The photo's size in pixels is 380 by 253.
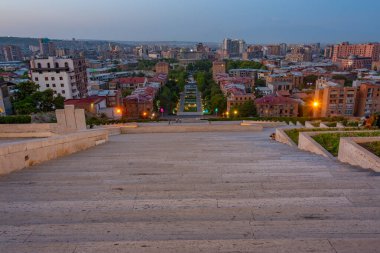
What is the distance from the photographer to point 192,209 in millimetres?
3084

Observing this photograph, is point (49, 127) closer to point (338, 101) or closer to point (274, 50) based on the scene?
point (338, 101)

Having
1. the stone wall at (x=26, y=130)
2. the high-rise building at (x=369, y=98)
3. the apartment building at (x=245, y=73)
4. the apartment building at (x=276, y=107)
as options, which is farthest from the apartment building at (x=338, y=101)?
the apartment building at (x=245, y=73)

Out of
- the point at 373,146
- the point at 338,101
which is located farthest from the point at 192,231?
the point at 338,101

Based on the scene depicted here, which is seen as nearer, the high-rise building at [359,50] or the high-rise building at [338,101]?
the high-rise building at [338,101]

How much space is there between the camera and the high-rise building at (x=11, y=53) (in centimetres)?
12781

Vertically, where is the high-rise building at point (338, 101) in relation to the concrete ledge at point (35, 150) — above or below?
below

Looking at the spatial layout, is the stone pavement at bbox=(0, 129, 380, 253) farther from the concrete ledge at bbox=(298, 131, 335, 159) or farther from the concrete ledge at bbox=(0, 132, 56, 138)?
the concrete ledge at bbox=(0, 132, 56, 138)

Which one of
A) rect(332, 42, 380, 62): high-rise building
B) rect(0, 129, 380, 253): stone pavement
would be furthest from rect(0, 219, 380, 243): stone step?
rect(332, 42, 380, 62): high-rise building

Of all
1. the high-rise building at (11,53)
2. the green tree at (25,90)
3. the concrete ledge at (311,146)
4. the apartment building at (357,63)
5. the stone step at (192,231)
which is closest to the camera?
the stone step at (192,231)

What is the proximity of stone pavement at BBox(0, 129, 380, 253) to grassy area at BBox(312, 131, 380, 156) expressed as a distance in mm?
1785

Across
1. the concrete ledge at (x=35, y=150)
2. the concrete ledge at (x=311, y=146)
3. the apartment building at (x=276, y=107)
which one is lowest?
the apartment building at (x=276, y=107)

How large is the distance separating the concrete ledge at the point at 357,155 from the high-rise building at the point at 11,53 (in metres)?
149

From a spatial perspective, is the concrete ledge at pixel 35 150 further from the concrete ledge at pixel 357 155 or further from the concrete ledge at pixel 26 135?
the concrete ledge at pixel 357 155

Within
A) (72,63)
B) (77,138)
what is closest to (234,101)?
(72,63)
